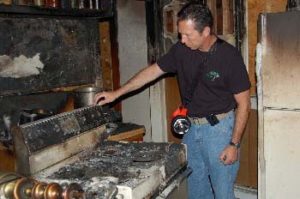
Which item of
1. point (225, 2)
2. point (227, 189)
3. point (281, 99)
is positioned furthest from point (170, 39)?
point (227, 189)

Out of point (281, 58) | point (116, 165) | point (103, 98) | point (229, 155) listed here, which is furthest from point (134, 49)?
point (116, 165)

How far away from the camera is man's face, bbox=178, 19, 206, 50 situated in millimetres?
2385

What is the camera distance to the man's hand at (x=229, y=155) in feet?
8.16

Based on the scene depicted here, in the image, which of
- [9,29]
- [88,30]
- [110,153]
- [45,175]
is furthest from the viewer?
[88,30]

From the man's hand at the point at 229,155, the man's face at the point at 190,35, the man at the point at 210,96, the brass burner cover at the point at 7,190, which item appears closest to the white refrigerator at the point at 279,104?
the man at the point at 210,96

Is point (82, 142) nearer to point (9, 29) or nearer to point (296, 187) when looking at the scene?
point (9, 29)

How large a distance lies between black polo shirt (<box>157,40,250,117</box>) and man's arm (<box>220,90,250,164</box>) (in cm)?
5

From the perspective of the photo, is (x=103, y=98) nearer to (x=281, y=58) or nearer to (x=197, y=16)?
(x=197, y=16)

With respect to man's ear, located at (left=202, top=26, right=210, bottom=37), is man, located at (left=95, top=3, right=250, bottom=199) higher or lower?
lower

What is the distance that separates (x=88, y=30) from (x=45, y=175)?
2.11m

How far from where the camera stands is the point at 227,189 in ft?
8.41

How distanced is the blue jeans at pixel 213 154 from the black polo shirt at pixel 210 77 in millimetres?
108

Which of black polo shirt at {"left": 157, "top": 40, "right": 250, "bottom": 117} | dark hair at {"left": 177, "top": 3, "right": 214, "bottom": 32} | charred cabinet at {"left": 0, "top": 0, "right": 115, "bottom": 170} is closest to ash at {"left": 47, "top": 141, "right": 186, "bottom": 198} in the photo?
black polo shirt at {"left": 157, "top": 40, "right": 250, "bottom": 117}

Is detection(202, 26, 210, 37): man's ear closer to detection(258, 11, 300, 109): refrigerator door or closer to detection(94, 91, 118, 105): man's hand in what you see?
detection(258, 11, 300, 109): refrigerator door
